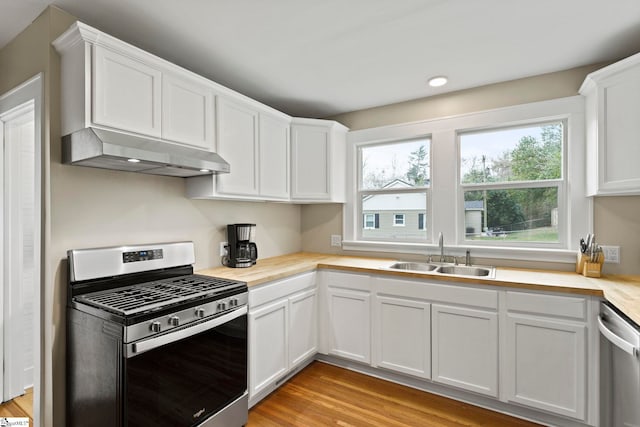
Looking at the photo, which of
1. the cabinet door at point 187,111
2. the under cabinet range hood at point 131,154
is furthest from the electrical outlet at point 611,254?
the cabinet door at point 187,111

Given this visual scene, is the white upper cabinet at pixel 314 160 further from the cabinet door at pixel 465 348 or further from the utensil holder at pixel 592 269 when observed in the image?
the utensil holder at pixel 592 269

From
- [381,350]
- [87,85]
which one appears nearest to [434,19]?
[87,85]

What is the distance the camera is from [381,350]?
8.43 ft

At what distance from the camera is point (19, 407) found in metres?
2.18

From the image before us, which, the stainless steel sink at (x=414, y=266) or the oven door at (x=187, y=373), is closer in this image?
the oven door at (x=187, y=373)

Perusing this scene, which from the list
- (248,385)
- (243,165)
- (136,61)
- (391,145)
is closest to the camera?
(136,61)

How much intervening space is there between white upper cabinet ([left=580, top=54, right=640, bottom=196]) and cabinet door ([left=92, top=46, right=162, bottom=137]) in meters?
2.85

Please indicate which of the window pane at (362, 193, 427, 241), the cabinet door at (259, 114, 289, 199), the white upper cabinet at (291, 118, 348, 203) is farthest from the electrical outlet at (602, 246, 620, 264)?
the cabinet door at (259, 114, 289, 199)

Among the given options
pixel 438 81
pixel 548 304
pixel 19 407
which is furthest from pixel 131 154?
pixel 548 304

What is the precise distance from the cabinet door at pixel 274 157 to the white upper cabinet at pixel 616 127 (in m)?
2.38

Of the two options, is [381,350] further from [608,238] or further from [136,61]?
[136,61]

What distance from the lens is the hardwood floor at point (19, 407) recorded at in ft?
6.89

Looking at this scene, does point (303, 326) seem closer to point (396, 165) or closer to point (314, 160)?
point (314, 160)

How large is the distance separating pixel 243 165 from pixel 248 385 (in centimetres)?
162
